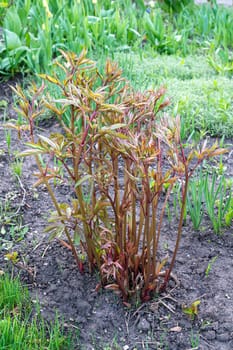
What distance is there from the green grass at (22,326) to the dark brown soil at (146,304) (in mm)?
62

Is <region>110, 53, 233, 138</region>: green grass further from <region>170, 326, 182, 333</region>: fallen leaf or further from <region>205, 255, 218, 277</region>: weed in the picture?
<region>170, 326, 182, 333</region>: fallen leaf

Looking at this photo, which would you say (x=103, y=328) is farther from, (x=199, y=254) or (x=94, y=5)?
(x=94, y=5)

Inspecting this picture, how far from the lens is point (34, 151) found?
6.56 ft

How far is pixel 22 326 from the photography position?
215cm

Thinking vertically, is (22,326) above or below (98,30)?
below

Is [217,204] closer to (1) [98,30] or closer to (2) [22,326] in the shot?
(2) [22,326]

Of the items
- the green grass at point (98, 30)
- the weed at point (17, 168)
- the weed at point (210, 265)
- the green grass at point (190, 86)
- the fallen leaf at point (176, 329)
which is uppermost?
the green grass at point (98, 30)

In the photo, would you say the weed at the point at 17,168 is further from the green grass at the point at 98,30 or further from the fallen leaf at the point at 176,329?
the fallen leaf at the point at 176,329

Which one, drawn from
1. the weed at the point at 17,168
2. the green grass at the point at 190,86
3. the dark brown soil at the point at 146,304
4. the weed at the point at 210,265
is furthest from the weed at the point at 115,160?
the green grass at the point at 190,86

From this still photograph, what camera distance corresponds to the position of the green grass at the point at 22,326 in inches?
83.0

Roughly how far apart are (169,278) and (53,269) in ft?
1.56

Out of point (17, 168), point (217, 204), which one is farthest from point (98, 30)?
point (217, 204)

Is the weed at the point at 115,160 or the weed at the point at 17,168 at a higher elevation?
the weed at the point at 115,160

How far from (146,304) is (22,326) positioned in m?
0.49
